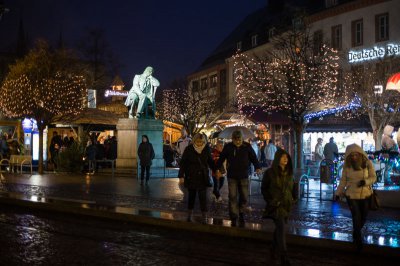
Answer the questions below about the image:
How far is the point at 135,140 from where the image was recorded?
24.0 m

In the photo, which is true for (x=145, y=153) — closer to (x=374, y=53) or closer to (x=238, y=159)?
(x=238, y=159)

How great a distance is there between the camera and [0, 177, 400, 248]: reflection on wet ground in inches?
422

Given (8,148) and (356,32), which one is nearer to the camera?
(8,148)

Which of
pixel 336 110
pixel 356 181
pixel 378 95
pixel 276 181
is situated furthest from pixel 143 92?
pixel 276 181

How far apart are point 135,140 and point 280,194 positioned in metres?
16.2

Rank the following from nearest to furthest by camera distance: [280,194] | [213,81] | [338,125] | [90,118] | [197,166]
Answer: [280,194], [197,166], [90,118], [338,125], [213,81]

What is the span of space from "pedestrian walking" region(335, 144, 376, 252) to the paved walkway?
61 cm

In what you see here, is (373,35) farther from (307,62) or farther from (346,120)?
(307,62)

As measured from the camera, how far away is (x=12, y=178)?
23703mm

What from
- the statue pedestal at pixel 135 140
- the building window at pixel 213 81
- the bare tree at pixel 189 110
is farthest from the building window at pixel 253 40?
the statue pedestal at pixel 135 140

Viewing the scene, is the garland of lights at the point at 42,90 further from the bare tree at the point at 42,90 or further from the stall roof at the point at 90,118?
the stall roof at the point at 90,118

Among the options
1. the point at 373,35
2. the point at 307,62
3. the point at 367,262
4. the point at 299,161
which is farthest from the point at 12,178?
the point at 373,35

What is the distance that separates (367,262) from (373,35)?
30510mm

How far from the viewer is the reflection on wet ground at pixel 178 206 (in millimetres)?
10719
